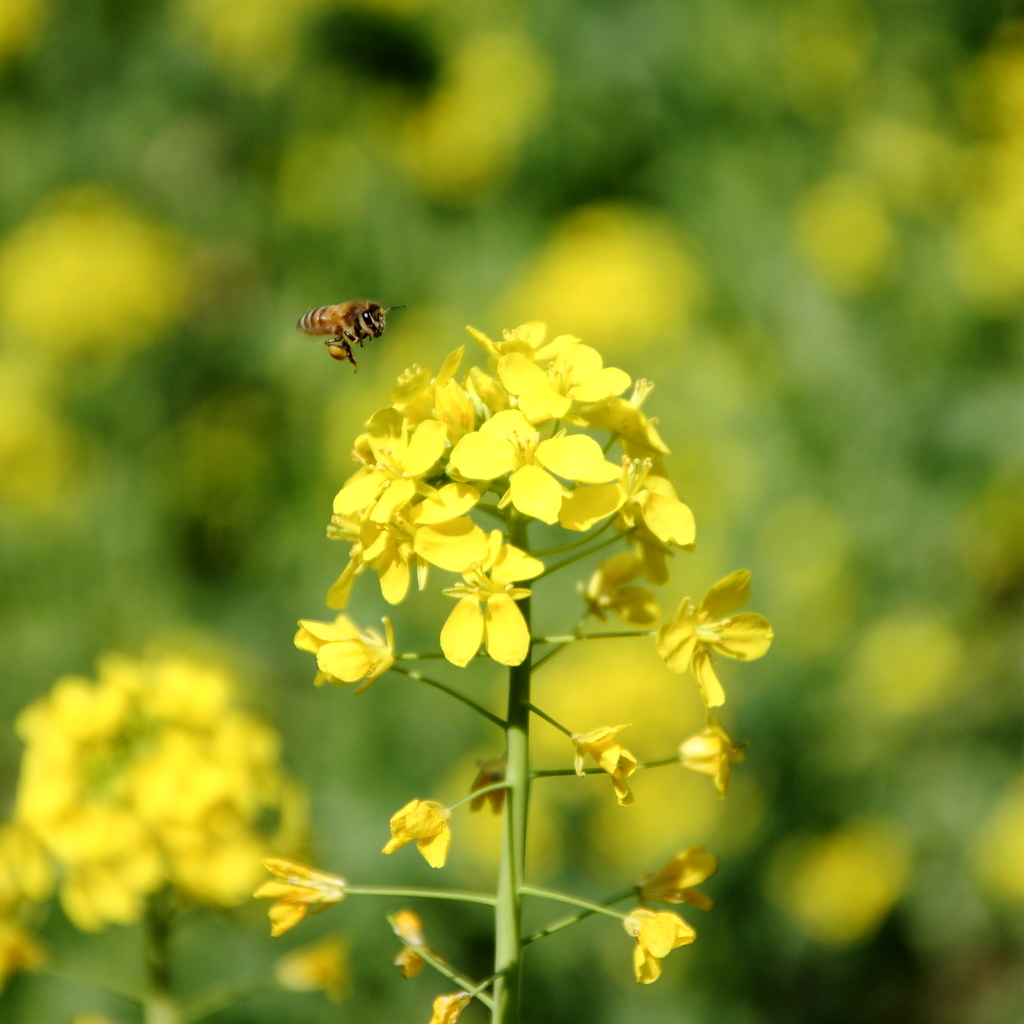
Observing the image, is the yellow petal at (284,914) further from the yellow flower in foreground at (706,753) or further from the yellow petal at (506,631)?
the yellow flower in foreground at (706,753)

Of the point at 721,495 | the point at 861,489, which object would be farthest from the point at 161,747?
the point at 861,489

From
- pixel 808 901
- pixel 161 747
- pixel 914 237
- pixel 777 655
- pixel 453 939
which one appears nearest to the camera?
pixel 161 747

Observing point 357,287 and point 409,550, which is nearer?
point 409,550

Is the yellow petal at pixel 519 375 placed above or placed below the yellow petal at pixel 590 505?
above

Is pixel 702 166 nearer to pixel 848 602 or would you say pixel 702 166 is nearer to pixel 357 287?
pixel 357 287

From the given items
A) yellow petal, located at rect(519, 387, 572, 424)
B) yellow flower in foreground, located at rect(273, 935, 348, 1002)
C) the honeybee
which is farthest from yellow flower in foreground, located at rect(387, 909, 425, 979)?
the honeybee

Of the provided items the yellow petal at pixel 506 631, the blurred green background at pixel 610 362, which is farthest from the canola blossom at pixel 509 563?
the blurred green background at pixel 610 362

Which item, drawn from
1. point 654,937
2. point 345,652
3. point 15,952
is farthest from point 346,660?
point 15,952

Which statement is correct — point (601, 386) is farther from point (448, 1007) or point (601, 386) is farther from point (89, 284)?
point (89, 284)
